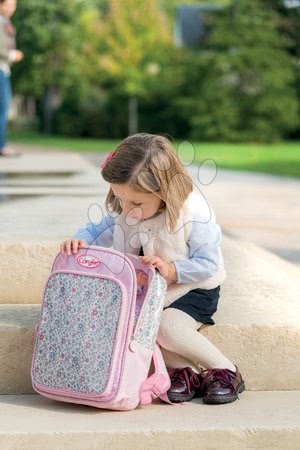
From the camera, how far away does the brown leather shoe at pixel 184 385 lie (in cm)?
381

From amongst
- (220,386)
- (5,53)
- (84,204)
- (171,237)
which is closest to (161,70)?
(5,53)

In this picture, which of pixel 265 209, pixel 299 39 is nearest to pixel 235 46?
pixel 299 39

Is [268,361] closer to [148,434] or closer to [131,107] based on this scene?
[148,434]

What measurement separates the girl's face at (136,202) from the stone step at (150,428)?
0.70 m

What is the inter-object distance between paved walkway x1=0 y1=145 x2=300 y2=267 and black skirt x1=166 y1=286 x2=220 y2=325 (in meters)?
0.46

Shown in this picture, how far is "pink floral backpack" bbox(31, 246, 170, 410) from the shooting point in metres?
3.65

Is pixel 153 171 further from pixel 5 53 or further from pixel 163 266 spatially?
pixel 5 53

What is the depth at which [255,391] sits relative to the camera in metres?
4.03

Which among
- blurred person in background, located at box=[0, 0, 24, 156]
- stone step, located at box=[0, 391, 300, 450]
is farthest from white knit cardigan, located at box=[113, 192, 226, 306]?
blurred person in background, located at box=[0, 0, 24, 156]

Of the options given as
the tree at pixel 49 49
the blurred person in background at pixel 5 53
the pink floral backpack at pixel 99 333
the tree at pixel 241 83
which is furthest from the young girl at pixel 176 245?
the tree at pixel 49 49

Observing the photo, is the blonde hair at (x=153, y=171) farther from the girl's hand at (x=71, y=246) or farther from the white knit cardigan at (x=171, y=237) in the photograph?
the girl's hand at (x=71, y=246)

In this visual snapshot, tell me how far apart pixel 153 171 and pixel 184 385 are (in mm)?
761

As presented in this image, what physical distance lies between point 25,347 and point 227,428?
88 cm

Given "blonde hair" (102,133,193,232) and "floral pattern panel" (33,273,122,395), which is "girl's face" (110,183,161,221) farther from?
"floral pattern panel" (33,273,122,395)
